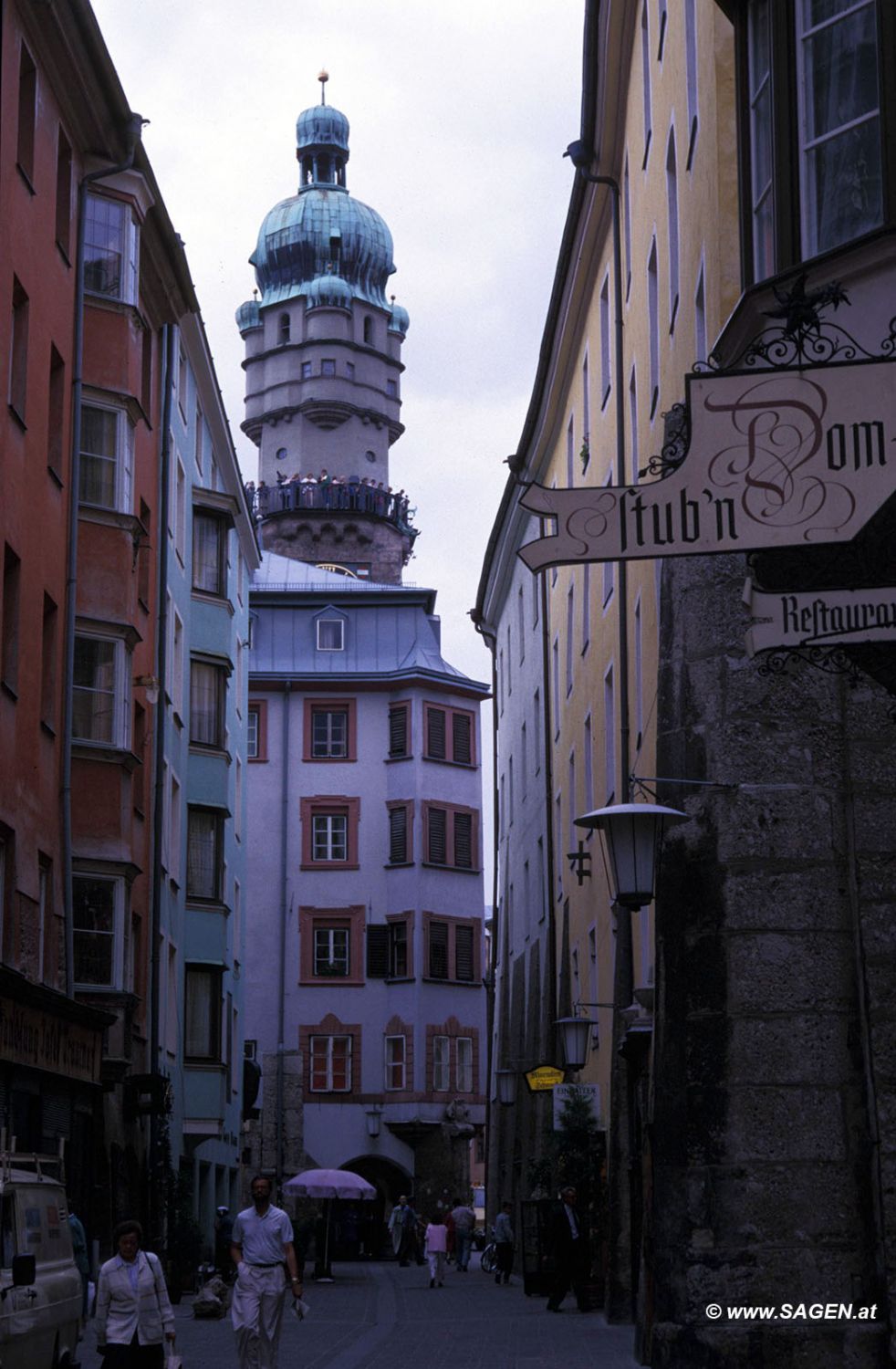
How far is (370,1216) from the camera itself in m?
66.9

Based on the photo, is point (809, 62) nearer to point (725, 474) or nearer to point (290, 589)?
point (725, 474)

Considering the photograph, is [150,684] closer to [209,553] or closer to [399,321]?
[209,553]

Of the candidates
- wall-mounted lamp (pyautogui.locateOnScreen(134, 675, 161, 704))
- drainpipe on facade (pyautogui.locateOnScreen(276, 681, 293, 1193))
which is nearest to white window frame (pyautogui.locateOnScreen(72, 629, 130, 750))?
wall-mounted lamp (pyautogui.locateOnScreen(134, 675, 161, 704))

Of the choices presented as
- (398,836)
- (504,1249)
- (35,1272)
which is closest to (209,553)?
(504,1249)

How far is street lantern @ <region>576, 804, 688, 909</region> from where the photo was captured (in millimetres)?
15078

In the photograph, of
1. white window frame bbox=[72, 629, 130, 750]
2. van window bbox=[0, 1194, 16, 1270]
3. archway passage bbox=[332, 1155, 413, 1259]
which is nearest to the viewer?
van window bbox=[0, 1194, 16, 1270]

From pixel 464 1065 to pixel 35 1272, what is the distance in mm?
52769

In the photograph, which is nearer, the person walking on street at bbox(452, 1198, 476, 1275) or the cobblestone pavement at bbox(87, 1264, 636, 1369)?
the cobblestone pavement at bbox(87, 1264, 636, 1369)

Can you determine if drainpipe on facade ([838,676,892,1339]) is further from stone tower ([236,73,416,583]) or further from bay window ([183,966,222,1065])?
stone tower ([236,73,416,583])

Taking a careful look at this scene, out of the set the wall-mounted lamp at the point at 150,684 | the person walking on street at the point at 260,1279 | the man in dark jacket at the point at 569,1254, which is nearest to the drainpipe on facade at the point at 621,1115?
the man in dark jacket at the point at 569,1254

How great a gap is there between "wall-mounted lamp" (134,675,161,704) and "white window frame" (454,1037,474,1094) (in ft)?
105

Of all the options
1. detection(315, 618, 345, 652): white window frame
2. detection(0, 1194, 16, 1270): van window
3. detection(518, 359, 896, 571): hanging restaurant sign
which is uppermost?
detection(315, 618, 345, 652): white window frame

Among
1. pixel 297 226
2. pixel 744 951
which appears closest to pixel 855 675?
pixel 744 951

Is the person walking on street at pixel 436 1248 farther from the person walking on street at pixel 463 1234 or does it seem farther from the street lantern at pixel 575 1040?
the street lantern at pixel 575 1040
